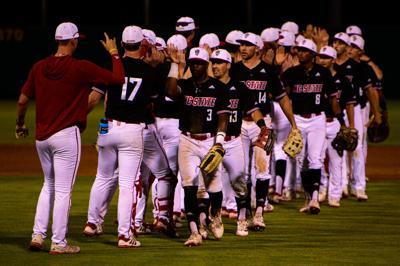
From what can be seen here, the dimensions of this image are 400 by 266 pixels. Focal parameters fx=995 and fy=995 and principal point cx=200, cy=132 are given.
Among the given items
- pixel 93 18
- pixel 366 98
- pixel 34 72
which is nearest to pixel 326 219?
pixel 366 98

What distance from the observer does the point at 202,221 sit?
997cm

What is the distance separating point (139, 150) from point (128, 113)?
368 millimetres

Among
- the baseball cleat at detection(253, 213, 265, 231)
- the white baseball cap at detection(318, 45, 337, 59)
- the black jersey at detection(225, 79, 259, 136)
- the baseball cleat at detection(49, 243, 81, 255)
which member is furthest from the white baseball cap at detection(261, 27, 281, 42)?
the baseball cleat at detection(49, 243, 81, 255)

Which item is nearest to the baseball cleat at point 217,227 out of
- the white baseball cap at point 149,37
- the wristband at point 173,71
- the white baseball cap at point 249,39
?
the wristband at point 173,71

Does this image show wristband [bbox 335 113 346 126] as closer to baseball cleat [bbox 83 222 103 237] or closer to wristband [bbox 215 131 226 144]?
wristband [bbox 215 131 226 144]

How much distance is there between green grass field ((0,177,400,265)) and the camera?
884 cm

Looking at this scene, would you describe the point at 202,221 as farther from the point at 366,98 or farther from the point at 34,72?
the point at 366,98

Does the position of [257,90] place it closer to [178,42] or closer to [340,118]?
[178,42]

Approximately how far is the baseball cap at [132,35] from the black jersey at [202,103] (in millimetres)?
711

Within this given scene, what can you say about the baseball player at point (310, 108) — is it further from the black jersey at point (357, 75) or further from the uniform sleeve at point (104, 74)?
the uniform sleeve at point (104, 74)

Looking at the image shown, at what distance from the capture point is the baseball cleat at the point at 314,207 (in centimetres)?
1182

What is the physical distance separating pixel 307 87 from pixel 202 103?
262 cm

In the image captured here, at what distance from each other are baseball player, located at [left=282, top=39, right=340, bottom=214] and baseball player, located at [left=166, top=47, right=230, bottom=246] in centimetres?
244

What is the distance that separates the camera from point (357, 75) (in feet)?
43.2
